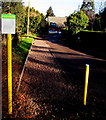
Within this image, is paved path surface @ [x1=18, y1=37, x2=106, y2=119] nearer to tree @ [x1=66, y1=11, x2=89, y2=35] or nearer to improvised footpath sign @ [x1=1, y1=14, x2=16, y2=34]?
improvised footpath sign @ [x1=1, y1=14, x2=16, y2=34]

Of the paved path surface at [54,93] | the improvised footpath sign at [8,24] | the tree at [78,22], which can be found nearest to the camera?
the improvised footpath sign at [8,24]

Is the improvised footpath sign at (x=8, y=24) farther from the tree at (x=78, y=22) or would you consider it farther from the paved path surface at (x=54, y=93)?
Result: the tree at (x=78, y=22)

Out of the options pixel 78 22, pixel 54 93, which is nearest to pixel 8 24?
pixel 54 93

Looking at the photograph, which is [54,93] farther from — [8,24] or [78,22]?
[78,22]

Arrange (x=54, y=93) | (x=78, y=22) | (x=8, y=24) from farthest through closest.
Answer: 1. (x=78, y=22)
2. (x=54, y=93)
3. (x=8, y=24)

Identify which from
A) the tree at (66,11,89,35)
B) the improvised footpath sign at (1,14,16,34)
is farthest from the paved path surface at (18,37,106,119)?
the tree at (66,11,89,35)

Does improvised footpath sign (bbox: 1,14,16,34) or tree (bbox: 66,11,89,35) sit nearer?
improvised footpath sign (bbox: 1,14,16,34)

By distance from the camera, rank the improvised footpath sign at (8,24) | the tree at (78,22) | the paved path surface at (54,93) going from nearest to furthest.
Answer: the improvised footpath sign at (8,24), the paved path surface at (54,93), the tree at (78,22)

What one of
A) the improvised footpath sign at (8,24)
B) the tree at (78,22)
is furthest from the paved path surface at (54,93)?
the tree at (78,22)

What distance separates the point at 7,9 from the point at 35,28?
26983 mm

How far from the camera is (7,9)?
43.5 feet

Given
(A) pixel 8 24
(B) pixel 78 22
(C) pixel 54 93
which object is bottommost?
(C) pixel 54 93

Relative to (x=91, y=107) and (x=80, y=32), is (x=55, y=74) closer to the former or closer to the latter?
(x=91, y=107)

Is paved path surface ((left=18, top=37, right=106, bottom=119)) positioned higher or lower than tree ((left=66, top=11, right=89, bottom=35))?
lower
